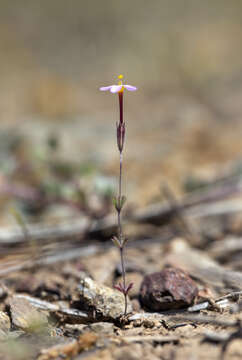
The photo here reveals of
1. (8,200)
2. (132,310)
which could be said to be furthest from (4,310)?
(8,200)

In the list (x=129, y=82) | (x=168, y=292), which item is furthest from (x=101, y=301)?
(x=129, y=82)

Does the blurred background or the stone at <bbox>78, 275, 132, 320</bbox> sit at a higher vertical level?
the blurred background

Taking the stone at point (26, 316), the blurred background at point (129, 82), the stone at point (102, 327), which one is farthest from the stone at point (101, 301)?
the blurred background at point (129, 82)

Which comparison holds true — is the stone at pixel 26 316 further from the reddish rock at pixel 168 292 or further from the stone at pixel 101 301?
the reddish rock at pixel 168 292

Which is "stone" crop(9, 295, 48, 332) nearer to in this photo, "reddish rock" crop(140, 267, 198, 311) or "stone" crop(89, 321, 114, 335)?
"stone" crop(89, 321, 114, 335)

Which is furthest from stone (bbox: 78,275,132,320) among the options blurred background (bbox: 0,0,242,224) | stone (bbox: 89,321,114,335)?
blurred background (bbox: 0,0,242,224)

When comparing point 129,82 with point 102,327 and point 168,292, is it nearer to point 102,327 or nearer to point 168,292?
point 168,292

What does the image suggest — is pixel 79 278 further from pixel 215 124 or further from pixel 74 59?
pixel 74 59
